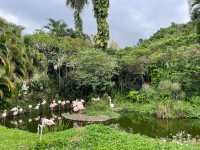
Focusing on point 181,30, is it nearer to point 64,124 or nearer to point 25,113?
point 25,113

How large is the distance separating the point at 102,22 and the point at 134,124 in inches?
455

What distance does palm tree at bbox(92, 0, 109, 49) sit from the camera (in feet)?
116

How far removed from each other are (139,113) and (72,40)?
331 inches

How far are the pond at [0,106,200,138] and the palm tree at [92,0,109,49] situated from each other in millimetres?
7480

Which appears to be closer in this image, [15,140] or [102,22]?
[15,140]

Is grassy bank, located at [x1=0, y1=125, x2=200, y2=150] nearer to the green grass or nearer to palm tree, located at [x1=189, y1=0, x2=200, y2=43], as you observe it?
the green grass

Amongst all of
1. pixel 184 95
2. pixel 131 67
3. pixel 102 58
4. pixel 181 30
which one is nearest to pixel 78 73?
pixel 102 58

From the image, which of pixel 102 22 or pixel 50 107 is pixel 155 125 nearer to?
pixel 50 107

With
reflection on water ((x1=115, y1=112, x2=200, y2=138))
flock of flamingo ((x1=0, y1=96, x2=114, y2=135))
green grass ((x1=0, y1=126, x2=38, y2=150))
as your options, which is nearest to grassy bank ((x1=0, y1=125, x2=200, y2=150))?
green grass ((x1=0, y1=126, x2=38, y2=150))

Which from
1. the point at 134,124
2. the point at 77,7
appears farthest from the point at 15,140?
the point at 77,7

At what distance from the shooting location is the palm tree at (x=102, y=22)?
35.4m

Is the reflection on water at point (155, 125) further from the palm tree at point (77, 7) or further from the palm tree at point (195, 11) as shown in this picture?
the palm tree at point (77, 7)

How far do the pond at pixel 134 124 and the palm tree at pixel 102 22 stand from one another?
7480 mm

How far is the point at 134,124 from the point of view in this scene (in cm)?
2555
